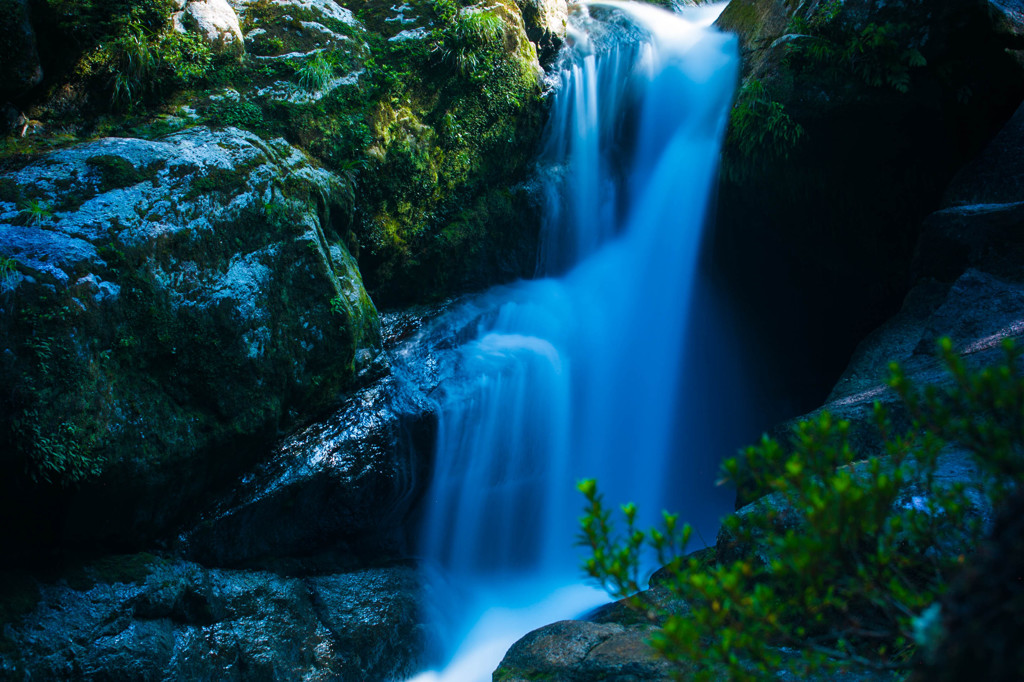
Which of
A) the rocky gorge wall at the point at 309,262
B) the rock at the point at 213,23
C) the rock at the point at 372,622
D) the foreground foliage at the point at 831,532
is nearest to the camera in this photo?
the foreground foliage at the point at 831,532

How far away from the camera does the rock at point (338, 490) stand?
4684mm

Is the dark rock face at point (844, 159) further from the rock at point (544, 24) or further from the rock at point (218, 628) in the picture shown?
the rock at point (218, 628)

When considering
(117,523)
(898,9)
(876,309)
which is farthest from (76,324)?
(876,309)

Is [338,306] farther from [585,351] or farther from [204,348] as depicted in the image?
[585,351]

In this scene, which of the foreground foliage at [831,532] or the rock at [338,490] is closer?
the foreground foliage at [831,532]

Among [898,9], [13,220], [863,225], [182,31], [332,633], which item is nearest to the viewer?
[13,220]

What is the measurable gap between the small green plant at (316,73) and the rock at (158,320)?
106cm

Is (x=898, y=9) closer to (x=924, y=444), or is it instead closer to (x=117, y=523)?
(x=924, y=444)

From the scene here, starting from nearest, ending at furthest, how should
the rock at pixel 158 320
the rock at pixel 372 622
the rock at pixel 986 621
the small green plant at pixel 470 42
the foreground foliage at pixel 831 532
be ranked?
the rock at pixel 986 621 → the foreground foliage at pixel 831 532 → the rock at pixel 158 320 → the rock at pixel 372 622 → the small green plant at pixel 470 42

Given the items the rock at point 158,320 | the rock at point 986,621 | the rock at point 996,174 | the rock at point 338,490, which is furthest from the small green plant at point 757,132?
the rock at point 986,621

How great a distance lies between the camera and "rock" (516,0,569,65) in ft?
28.1

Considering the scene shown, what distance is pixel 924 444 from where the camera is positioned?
1.73 meters

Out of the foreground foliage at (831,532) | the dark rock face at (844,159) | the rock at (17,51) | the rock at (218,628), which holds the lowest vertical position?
the foreground foliage at (831,532)

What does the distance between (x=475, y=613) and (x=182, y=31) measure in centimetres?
693
